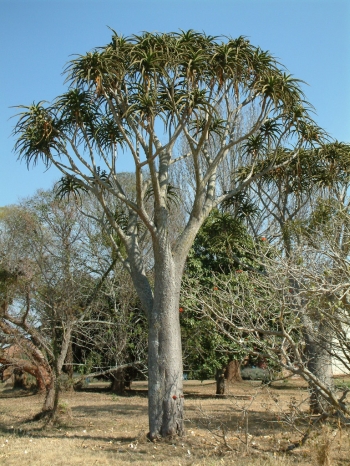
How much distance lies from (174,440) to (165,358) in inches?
45.5

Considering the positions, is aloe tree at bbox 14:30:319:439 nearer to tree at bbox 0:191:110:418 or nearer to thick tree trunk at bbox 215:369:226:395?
tree at bbox 0:191:110:418

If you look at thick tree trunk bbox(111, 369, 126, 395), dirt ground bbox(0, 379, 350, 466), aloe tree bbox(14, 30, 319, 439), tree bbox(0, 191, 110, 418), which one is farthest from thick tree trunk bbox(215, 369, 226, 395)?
aloe tree bbox(14, 30, 319, 439)

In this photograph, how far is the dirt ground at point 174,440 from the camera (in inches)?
234

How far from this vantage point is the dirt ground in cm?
594

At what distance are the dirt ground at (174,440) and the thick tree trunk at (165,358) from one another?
320 millimetres

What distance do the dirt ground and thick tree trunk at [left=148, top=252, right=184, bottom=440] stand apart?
1.05 ft

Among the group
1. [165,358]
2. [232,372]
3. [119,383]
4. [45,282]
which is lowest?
[119,383]

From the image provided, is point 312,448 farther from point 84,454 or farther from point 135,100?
point 135,100

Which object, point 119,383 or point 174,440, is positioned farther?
point 119,383

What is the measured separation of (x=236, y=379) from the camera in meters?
20.1

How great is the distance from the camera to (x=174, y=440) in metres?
7.54

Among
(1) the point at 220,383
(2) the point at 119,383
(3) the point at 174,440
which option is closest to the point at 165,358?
(3) the point at 174,440

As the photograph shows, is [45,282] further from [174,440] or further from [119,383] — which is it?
[119,383]

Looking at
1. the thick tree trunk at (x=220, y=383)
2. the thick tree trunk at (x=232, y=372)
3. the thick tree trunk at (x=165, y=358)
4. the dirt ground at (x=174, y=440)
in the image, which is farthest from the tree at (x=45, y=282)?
the thick tree trunk at (x=232, y=372)
